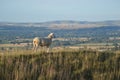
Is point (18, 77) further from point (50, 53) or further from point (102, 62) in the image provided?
point (102, 62)

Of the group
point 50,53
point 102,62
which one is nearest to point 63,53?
point 50,53

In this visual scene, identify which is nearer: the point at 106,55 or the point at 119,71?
the point at 119,71

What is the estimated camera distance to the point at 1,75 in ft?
55.1

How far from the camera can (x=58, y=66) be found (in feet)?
57.8

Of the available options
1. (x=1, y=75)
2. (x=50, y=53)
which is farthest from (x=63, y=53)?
(x=1, y=75)

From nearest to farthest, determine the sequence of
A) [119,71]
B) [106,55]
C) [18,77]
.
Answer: [18,77]
[119,71]
[106,55]

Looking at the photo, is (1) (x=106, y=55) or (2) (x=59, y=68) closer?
(2) (x=59, y=68)

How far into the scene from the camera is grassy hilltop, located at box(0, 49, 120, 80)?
16984mm

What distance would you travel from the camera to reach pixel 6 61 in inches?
684

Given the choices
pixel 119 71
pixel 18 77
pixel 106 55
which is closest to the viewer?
pixel 18 77

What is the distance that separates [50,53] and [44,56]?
0.55 metres

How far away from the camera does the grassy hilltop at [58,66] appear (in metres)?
17.0

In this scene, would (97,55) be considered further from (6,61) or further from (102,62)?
(6,61)

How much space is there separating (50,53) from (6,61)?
2.22 metres
